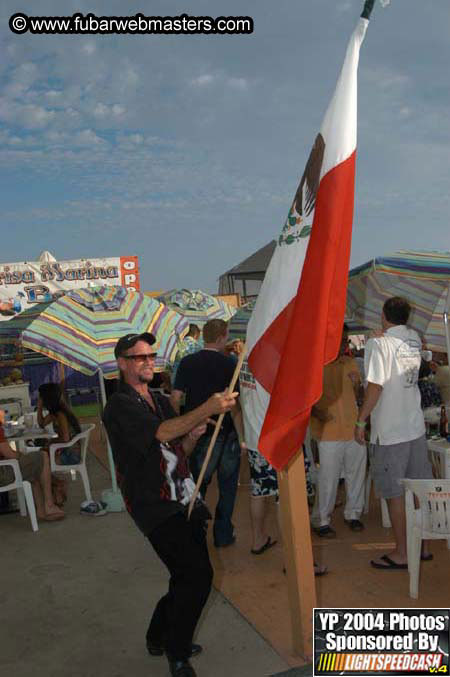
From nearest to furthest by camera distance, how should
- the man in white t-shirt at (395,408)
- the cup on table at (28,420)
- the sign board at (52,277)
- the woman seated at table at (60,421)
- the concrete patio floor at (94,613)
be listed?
the concrete patio floor at (94,613) < the man in white t-shirt at (395,408) < the woman seated at table at (60,421) < the cup on table at (28,420) < the sign board at (52,277)

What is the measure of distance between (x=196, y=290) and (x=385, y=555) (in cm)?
907

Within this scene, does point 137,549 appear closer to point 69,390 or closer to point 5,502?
point 5,502

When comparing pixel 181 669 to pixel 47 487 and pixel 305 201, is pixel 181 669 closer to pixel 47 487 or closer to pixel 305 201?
pixel 305 201

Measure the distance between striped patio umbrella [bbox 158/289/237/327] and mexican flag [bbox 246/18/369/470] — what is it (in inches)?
372

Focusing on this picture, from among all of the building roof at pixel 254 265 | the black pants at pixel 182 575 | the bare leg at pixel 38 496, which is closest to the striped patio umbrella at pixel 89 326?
A: the bare leg at pixel 38 496

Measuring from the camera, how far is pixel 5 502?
7.12 meters

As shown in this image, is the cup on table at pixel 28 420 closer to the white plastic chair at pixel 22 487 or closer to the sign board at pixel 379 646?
the white plastic chair at pixel 22 487

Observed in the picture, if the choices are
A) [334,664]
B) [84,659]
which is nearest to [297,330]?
[334,664]

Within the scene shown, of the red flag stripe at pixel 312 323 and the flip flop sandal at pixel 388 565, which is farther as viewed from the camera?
the flip flop sandal at pixel 388 565

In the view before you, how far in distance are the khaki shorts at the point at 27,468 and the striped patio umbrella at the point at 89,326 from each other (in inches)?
44.0

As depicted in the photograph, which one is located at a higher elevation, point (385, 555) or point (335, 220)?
point (335, 220)

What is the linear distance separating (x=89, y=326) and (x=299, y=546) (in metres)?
4.36

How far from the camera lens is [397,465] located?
180 inches

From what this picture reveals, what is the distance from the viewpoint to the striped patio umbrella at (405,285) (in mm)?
6102
